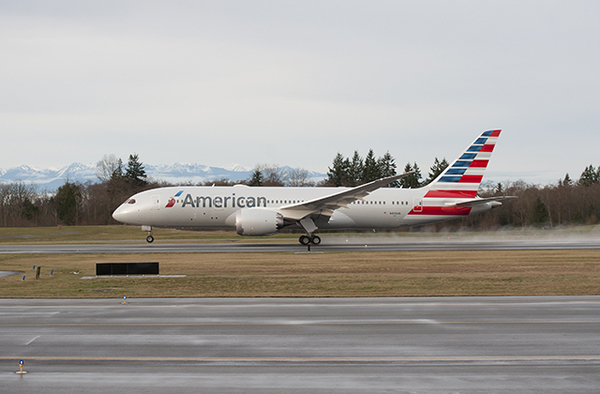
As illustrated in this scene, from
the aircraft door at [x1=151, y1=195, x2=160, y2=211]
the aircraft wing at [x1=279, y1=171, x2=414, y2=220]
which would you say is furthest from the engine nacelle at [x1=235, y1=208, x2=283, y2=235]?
the aircraft door at [x1=151, y1=195, x2=160, y2=211]

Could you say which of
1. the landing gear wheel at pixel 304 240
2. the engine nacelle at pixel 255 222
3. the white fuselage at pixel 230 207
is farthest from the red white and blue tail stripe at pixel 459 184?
the engine nacelle at pixel 255 222

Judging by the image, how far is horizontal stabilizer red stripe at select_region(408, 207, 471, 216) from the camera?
3538cm

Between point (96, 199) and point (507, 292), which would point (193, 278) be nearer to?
point (507, 292)

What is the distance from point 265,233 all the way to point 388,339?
70.2ft

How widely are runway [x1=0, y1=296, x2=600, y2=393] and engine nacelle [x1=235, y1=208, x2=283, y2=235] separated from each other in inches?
654

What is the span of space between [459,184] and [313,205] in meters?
11.6

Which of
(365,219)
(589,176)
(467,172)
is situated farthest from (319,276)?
(589,176)

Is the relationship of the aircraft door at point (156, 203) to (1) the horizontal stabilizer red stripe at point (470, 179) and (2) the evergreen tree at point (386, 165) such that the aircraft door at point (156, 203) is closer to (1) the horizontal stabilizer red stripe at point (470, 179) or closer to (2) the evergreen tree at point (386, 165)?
(1) the horizontal stabilizer red stripe at point (470, 179)

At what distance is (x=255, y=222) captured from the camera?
3022 centimetres

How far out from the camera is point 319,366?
25.8 feet

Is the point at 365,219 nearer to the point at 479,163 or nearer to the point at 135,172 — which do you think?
the point at 479,163

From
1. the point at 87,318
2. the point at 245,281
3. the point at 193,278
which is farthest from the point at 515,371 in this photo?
the point at 193,278

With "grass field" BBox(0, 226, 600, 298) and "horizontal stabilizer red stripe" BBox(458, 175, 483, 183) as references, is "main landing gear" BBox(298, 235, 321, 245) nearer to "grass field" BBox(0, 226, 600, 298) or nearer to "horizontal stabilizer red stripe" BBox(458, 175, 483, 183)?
"grass field" BBox(0, 226, 600, 298)

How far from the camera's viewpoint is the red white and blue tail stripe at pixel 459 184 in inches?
1395
